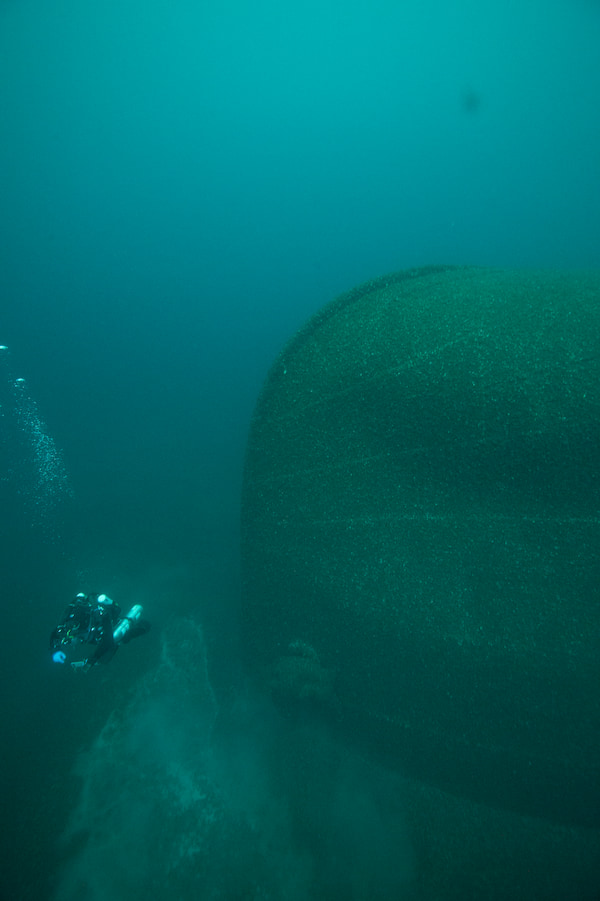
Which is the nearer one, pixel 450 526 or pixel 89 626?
pixel 450 526

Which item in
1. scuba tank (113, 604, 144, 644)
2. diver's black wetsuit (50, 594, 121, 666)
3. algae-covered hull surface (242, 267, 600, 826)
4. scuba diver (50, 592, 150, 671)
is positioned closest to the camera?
algae-covered hull surface (242, 267, 600, 826)

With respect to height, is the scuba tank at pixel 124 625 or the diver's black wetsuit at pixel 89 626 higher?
the diver's black wetsuit at pixel 89 626

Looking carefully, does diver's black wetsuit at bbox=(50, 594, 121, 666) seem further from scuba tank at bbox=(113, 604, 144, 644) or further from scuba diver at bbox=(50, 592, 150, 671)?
scuba tank at bbox=(113, 604, 144, 644)

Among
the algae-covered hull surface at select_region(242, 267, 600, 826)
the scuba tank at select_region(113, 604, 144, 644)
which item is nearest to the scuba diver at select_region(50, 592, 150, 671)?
the scuba tank at select_region(113, 604, 144, 644)

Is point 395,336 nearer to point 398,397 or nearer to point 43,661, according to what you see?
point 398,397

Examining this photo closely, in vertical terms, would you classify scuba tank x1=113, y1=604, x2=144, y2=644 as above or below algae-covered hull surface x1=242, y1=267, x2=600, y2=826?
below

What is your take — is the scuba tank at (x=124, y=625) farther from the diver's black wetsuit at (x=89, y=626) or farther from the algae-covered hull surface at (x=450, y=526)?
the algae-covered hull surface at (x=450, y=526)

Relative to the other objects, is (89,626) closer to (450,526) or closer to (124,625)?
(124,625)

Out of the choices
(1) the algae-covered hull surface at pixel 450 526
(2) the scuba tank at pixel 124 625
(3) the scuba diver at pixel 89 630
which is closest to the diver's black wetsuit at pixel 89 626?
(3) the scuba diver at pixel 89 630

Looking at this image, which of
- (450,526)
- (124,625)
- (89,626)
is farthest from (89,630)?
(450,526)

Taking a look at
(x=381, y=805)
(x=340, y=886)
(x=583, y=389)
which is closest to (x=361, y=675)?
(x=381, y=805)

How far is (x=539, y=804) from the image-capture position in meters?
3.62

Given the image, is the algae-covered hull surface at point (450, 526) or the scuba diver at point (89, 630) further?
the scuba diver at point (89, 630)

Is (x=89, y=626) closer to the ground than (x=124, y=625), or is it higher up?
higher up
